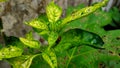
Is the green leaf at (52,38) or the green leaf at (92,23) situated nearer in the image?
the green leaf at (52,38)

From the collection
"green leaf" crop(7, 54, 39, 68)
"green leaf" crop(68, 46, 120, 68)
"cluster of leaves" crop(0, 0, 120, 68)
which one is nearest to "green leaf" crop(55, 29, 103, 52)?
"cluster of leaves" crop(0, 0, 120, 68)

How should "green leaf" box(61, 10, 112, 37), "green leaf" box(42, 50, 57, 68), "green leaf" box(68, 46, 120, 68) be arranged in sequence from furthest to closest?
"green leaf" box(61, 10, 112, 37)
"green leaf" box(68, 46, 120, 68)
"green leaf" box(42, 50, 57, 68)

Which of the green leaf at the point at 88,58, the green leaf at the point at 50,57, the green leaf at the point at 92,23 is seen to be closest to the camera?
the green leaf at the point at 50,57

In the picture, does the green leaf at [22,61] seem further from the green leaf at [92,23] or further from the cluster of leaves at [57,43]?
the green leaf at [92,23]

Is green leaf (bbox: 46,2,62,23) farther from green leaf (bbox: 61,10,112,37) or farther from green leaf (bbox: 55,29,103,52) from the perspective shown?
green leaf (bbox: 61,10,112,37)

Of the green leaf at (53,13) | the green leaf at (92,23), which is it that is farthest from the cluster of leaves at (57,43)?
the green leaf at (92,23)

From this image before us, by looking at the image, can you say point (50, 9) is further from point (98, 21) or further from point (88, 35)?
point (98, 21)

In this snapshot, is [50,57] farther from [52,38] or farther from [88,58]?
[88,58]

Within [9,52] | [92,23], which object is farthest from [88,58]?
[9,52]
